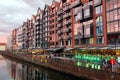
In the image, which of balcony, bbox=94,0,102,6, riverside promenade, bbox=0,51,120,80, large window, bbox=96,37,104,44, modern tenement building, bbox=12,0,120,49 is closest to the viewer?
riverside promenade, bbox=0,51,120,80

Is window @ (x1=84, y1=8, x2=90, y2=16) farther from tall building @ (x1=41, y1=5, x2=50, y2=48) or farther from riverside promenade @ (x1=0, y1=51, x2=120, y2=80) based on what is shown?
tall building @ (x1=41, y1=5, x2=50, y2=48)

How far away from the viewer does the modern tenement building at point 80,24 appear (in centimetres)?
6030

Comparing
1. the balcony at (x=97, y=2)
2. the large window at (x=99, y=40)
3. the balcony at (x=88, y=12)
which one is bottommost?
the large window at (x=99, y=40)

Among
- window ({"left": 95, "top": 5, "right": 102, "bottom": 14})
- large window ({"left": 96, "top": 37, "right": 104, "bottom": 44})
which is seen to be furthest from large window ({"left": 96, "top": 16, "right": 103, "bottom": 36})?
window ({"left": 95, "top": 5, "right": 102, "bottom": 14})

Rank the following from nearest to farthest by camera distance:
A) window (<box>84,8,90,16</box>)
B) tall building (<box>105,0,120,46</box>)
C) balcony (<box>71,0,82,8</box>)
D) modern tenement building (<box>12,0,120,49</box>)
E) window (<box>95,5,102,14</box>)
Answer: tall building (<box>105,0,120,46</box>) → modern tenement building (<box>12,0,120,49</box>) → window (<box>95,5,102,14</box>) → window (<box>84,8,90,16</box>) → balcony (<box>71,0,82,8</box>)

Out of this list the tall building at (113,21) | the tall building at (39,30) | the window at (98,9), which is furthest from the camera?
the tall building at (39,30)

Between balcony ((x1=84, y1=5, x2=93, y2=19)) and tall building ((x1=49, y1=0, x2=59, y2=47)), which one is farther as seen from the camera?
tall building ((x1=49, y1=0, x2=59, y2=47))

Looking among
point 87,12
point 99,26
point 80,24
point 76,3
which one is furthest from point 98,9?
point 76,3

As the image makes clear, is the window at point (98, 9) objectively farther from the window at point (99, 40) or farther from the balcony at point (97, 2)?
the window at point (99, 40)

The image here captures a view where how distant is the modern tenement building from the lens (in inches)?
2374

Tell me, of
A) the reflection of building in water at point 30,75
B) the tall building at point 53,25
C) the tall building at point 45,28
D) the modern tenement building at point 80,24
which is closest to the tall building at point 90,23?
the modern tenement building at point 80,24

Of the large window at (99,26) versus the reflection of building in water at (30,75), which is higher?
the large window at (99,26)

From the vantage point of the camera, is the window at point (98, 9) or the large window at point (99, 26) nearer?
the large window at point (99, 26)

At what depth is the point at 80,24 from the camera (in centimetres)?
7638
